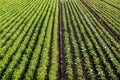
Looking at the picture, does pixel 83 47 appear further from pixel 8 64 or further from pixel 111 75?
pixel 8 64

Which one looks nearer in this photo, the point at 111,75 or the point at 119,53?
the point at 111,75

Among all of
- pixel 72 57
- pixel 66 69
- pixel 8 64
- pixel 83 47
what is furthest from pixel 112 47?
pixel 8 64

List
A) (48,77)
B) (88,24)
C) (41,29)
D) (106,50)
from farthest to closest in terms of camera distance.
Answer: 1. (88,24)
2. (41,29)
3. (106,50)
4. (48,77)

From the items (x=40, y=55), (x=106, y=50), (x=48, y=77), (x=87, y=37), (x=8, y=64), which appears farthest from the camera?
(x=87, y=37)

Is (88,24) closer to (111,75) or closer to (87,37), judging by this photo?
(87,37)

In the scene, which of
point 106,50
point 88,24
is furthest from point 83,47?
point 88,24

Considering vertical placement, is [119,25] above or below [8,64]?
below
